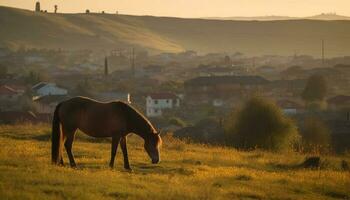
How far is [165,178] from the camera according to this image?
670 inches

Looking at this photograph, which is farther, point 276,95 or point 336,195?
point 276,95

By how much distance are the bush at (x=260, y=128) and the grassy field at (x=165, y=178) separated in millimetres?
18193

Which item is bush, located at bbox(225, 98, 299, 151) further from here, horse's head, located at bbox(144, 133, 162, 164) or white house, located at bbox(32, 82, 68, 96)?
white house, located at bbox(32, 82, 68, 96)

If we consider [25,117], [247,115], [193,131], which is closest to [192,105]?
[193,131]

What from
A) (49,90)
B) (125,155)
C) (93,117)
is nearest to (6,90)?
(49,90)

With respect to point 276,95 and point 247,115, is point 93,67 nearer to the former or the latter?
point 276,95

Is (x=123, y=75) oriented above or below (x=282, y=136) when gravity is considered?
above

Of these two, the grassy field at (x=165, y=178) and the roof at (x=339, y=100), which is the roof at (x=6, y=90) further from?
the grassy field at (x=165, y=178)

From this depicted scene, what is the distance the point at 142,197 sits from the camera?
13680 millimetres

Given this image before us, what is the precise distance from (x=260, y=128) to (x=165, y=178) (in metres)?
30.6

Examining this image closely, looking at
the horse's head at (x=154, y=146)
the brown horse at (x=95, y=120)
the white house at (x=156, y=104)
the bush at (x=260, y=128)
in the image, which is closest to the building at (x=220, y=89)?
the white house at (x=156, y=104)

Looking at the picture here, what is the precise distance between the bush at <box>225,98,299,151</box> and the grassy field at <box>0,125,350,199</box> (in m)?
18.2

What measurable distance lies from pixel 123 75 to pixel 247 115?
94.0m

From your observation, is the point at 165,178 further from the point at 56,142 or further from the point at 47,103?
the point at 47,103
